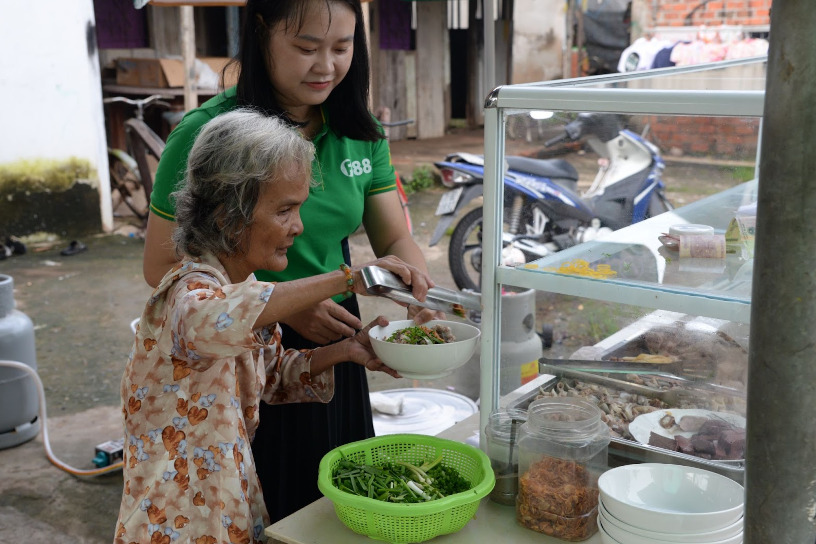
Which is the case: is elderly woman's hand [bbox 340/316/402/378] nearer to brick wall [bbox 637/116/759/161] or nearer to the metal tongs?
the metal tongs

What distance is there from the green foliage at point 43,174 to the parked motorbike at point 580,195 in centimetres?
558

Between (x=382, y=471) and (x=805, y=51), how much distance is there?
4.03 feet

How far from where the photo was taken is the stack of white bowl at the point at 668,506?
1.37 metres

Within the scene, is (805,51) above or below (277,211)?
above

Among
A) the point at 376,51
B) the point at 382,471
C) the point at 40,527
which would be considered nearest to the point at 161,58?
the point at 376,51

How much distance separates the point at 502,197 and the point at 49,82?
7084 mm

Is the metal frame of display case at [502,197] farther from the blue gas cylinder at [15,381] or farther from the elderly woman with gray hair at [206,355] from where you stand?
the blue gas cylinder at [15,381]

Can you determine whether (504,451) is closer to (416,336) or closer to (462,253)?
(416,336)

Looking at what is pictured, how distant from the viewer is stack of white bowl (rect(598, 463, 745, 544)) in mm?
1369

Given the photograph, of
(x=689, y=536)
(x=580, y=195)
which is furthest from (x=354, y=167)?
(x=580, y=195)

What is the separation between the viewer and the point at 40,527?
349cm

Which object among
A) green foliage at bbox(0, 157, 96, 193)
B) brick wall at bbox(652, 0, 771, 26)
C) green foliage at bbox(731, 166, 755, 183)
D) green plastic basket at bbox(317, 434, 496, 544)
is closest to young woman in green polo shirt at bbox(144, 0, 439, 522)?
green plastic basket at bbox(317, 434, 496, 544)

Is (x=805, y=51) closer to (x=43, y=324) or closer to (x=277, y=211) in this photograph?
(x=277, y=211)

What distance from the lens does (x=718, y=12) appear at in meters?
10.1
